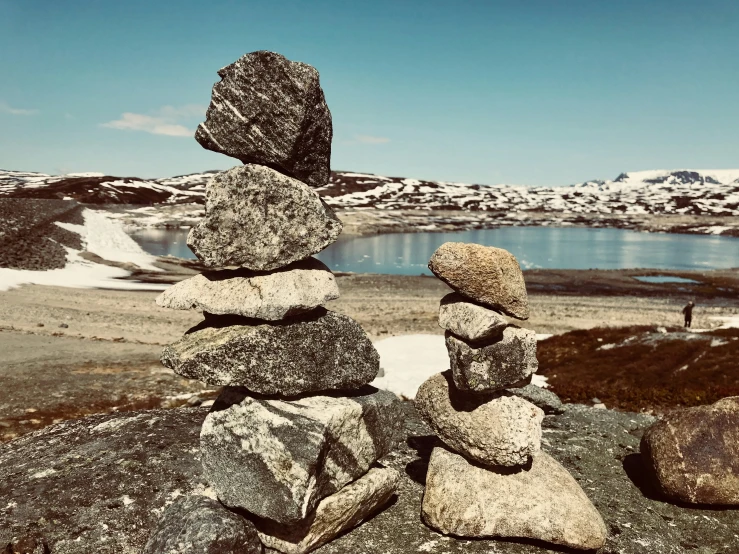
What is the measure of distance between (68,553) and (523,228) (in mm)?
173978

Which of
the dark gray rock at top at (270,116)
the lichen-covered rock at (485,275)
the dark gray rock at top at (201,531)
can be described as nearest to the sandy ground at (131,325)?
the dark gray rock at top at (201,531)

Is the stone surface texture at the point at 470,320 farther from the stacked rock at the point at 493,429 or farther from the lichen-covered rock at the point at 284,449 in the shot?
the lichen-covered rock at the point at 284,449

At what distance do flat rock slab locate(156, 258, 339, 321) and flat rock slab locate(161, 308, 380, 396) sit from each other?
374mm

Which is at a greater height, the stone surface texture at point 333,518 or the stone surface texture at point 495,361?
the stone surface texture at point 495,361

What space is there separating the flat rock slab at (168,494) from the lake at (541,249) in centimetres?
6622

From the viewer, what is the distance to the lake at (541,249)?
9031 cm

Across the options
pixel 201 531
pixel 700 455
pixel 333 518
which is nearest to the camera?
pixel 201 531

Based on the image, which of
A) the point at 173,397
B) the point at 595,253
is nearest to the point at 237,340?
the point at 173,397

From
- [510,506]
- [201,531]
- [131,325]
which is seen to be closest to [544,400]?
[510,506]

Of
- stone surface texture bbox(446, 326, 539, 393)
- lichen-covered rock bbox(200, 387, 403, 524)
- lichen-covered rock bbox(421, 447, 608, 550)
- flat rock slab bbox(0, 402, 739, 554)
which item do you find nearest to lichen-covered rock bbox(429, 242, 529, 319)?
stone surface texture bbox(446, 326, 539, 393)

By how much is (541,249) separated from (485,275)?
111m

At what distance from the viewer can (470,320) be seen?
1011 centimetres

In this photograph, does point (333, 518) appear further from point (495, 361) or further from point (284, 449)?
point (495, 361)

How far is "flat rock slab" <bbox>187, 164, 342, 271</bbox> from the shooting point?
9328mm
